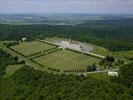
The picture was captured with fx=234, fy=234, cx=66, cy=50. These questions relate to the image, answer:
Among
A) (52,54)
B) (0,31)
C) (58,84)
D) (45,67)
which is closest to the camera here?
(58,84)

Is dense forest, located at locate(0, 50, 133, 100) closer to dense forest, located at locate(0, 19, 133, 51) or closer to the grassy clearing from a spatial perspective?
the grassy clearing

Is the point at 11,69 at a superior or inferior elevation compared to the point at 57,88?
inferior

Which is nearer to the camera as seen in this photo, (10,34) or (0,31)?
(10,34)

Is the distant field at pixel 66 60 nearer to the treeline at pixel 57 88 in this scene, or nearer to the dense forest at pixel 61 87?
the dense forest at pixel 61 87

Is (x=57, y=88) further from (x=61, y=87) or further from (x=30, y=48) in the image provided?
(x=30, y=48)

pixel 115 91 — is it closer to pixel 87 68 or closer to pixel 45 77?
pixel 45 77

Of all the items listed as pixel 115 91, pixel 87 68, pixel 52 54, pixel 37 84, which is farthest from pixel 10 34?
pixel 115 91

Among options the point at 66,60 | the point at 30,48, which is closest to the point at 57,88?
the point at 66,60
